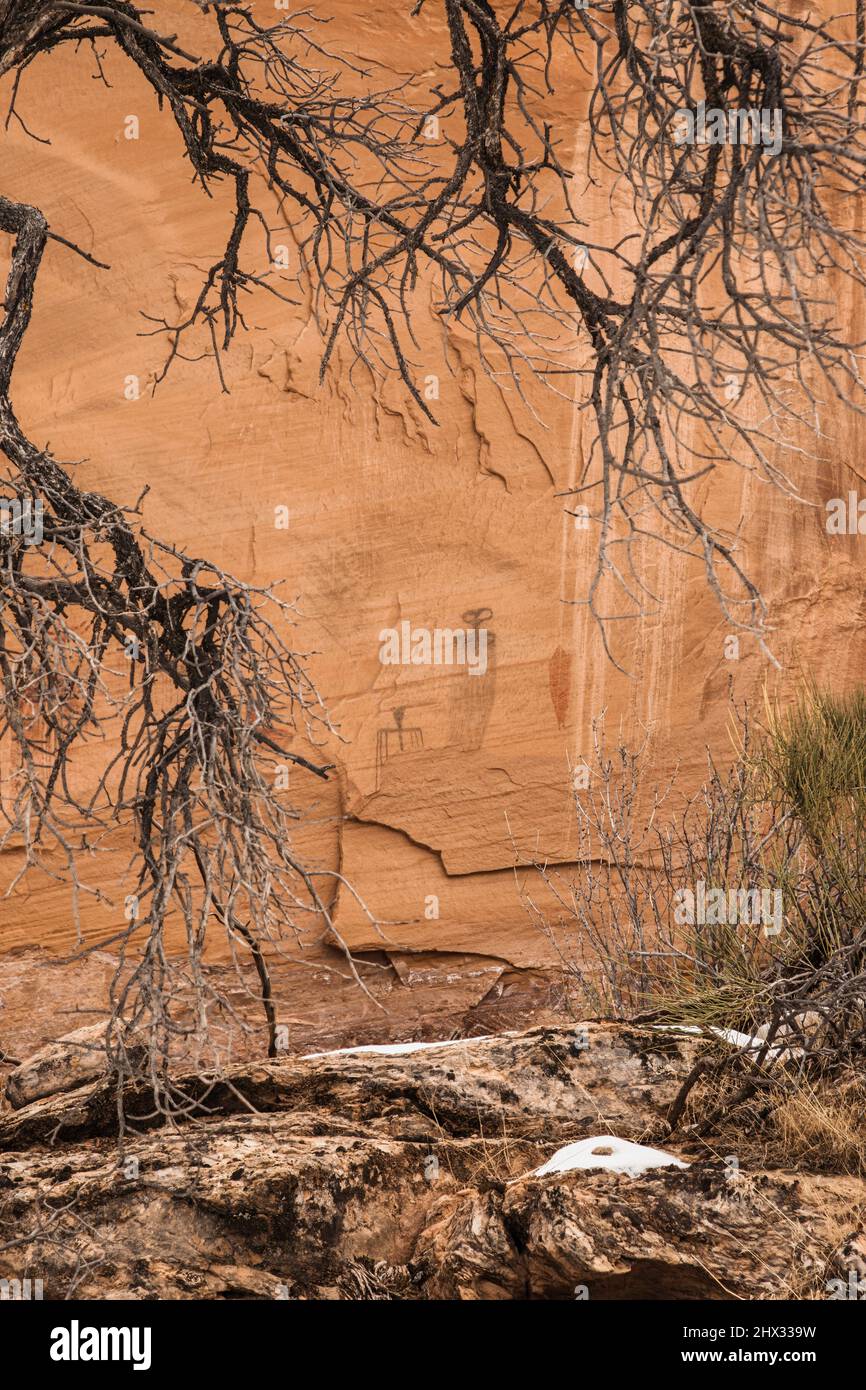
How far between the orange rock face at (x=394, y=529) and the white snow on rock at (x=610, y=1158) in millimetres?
4236

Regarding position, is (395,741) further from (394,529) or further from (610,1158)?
(610,1158)

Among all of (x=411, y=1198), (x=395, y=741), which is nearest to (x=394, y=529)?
(x=395, y=741)

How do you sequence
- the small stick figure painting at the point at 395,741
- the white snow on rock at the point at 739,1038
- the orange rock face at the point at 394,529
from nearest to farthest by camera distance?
the white snow on rock at the point at 739,1038
the orange rock face at the point at 394,529
the small stick figure painting at the point at 395,741

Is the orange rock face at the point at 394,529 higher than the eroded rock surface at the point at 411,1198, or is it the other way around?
the orange rock face at the point at 394,529

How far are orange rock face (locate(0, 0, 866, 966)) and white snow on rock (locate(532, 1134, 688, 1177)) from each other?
424 centimetres

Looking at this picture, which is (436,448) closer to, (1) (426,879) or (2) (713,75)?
(1) (426,879)

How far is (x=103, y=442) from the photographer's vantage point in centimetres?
862

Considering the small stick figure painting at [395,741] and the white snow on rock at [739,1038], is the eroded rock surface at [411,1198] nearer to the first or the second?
the white snow on rock at [739,1038]

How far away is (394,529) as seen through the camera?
29.1 feet

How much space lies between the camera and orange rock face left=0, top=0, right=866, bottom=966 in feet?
28.2

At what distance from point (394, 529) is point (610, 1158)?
517 cm

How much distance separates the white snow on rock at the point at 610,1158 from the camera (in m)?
4.22

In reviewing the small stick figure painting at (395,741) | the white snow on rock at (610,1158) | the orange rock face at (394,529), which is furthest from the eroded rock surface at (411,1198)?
the small stick figure painting at (395,741)

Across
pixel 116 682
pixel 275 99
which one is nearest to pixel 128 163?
pixel 275 99
